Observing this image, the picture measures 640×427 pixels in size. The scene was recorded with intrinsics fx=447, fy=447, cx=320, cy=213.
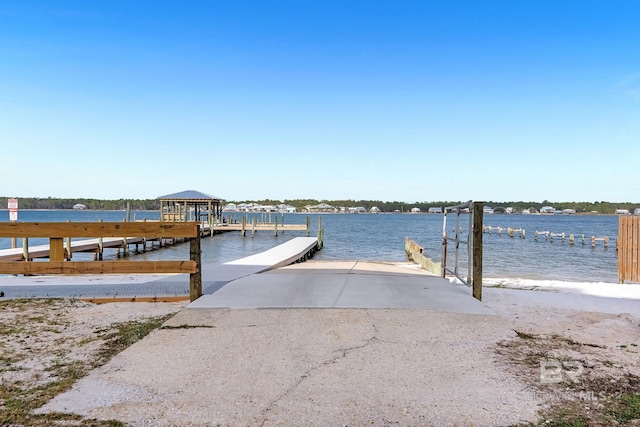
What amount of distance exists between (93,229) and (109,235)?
31 cm

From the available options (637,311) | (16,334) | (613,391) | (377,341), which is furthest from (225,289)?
(637,311)

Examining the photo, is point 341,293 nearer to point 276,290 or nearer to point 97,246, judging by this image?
point 276,290

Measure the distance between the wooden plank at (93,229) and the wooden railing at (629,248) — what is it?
35.6 ft

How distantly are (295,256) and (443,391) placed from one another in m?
12.7

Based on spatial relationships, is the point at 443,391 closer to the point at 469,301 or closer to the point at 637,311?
the point at 469,301

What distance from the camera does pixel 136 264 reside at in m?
6.05

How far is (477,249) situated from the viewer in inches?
261

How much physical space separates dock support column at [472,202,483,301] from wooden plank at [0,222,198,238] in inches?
160

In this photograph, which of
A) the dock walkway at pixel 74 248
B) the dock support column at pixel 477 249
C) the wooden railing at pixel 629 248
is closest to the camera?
the dock support column at pixel 477 249

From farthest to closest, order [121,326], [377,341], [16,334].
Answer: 1. [121,326]
2. [16,334]
3. [377,341]

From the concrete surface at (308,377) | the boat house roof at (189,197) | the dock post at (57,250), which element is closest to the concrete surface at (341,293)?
the concrete surface at (308,377)

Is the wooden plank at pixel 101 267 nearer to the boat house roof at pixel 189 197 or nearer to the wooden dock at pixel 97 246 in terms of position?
the wooden dock at pixel 97 246

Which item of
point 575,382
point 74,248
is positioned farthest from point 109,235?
point 74,248

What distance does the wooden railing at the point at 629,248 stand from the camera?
11289 millimetres
